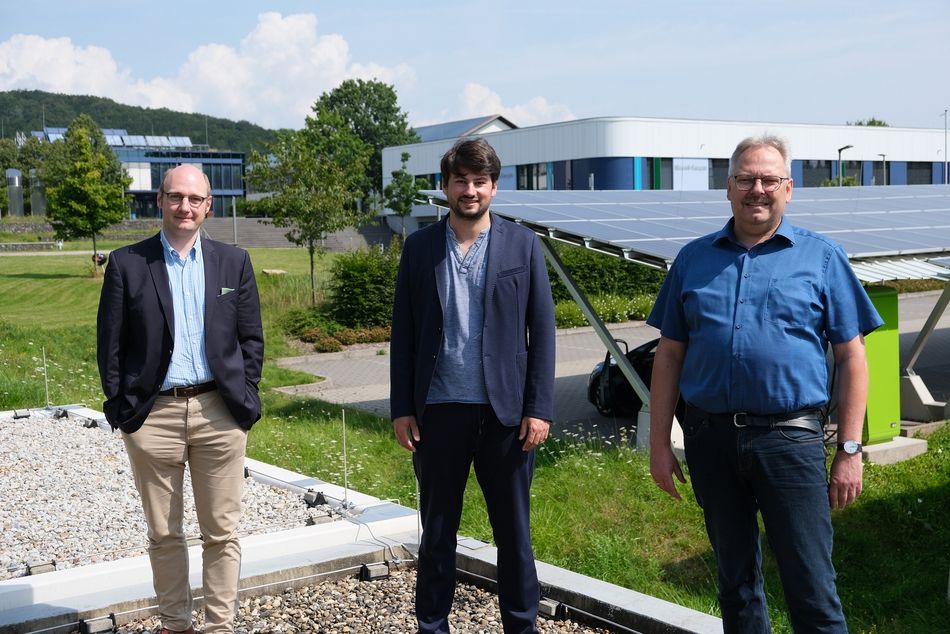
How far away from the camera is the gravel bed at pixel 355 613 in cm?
478

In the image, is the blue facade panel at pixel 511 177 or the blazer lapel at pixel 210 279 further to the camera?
the blue facade panel at pixel 511 177

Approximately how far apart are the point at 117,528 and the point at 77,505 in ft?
2.57

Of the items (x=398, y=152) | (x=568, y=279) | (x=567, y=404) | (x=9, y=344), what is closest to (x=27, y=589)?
(x=568, y=279)

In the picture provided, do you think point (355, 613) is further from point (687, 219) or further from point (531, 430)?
point (687, 219)

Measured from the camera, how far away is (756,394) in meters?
3.41

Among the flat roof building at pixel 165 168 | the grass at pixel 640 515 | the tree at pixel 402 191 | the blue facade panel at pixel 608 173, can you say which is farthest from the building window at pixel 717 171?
the flat roof building at pixel 165 168

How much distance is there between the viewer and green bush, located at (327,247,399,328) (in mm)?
21406

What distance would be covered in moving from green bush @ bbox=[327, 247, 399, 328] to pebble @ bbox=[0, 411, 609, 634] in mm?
10853

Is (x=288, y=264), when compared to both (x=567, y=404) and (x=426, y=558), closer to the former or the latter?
(x=567, y=404)

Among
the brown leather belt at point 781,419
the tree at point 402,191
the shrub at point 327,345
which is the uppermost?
the tree at point 402,191

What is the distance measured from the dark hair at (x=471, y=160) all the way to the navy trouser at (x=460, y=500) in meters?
0.92

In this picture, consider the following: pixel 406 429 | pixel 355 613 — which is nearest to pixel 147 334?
pixel 406 429

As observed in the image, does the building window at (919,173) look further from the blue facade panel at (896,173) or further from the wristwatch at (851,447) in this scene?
the wristwatch at (851,447)

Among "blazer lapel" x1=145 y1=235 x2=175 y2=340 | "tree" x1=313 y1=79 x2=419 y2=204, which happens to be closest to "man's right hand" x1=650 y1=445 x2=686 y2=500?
"blazer lapel" x1=145 y1=235 x2=175 y2=340
